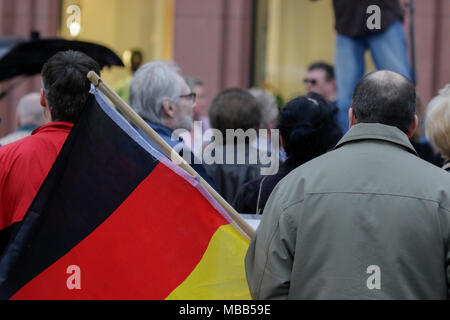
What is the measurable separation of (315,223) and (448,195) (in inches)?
19.6

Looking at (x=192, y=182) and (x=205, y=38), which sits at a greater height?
(x=205, y=38)

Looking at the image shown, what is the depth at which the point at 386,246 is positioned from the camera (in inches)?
131

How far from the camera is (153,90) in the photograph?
5469 mm

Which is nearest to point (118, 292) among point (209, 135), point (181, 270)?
point (181, 270)

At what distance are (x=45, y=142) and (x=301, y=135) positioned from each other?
133 centimetres

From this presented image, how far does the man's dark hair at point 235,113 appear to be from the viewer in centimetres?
630

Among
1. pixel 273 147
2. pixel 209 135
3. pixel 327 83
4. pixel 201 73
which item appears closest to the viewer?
pixel 273 147

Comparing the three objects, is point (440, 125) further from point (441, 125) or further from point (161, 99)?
point (161, 99)

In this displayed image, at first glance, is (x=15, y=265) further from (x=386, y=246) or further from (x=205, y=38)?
(x=205, y=38)

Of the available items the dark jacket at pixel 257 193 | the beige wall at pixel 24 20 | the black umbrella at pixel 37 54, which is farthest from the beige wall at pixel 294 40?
the dark jacket at pixel 257 193

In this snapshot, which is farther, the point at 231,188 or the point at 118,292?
the point at 231,188

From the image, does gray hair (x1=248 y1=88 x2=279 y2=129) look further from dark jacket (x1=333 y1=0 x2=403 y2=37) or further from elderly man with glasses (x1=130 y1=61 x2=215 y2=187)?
elderly man with glasses (x1=130 y1=61 x2=215 y2=187)

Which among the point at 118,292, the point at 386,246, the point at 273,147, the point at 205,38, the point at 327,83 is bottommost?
the point at 118,292

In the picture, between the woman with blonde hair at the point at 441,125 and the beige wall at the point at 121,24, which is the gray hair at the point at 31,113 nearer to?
the woman with blonde hair at the point at 441,125
